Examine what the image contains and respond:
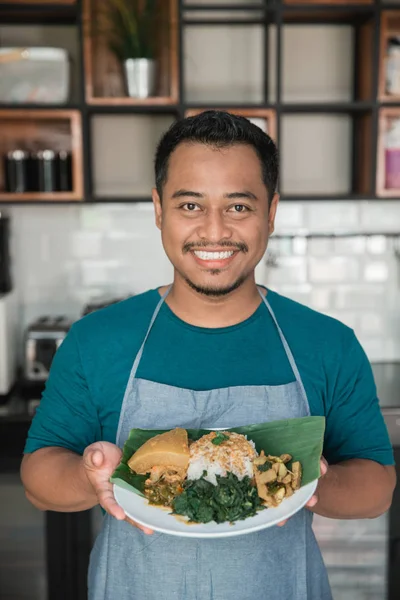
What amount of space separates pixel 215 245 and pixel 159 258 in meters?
1.67

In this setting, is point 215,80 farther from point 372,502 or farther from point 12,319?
point 372,502

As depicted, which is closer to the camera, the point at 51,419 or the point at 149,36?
the point at 51,419

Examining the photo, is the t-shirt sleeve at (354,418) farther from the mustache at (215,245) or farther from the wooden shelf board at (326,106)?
the wooden shelf board at (326,106)

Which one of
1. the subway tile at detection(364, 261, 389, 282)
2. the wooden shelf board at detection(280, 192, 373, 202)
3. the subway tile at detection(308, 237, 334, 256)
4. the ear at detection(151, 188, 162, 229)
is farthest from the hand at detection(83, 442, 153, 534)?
the subway tile at detection(364, 261, 389, 282)

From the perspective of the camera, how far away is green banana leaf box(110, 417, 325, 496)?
3.94 ft

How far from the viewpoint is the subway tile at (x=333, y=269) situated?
306 centimetres

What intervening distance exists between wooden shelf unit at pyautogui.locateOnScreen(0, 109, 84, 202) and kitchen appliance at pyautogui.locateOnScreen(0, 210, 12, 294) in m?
0.13

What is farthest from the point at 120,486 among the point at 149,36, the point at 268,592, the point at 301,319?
the point at 149,36

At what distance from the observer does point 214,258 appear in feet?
4.51

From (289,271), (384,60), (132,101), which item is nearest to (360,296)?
(289,271)

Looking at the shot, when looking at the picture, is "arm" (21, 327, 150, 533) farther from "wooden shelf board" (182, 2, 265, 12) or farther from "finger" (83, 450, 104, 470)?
"wooden shelf board" (182, 2, 265, 12)

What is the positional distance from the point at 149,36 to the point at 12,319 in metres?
1.28

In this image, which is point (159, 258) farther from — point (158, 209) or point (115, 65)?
point (158, 209)

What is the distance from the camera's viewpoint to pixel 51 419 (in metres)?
1.40
